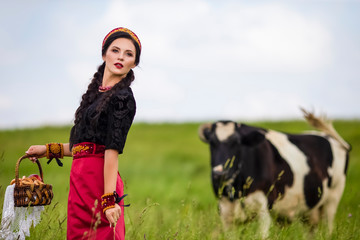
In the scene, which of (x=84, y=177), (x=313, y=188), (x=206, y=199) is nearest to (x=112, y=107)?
(x=84, y=177)

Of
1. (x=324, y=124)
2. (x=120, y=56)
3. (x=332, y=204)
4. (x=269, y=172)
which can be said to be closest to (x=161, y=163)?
(x=324, y=124)

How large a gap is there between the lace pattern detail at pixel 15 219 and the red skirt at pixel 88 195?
0.32 metres

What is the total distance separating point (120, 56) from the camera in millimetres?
2822

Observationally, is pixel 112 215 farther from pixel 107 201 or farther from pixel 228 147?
pixel 228 147

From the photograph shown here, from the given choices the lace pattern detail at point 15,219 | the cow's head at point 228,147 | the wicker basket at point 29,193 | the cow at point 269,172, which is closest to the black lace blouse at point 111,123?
the wicker basket at point 29,193

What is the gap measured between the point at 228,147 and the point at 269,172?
632mm

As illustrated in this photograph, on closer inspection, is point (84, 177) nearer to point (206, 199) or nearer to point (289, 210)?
point (289, 210)

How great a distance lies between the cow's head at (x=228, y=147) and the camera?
5449mm

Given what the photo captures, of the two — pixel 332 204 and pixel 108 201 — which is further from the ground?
pixel 108 201

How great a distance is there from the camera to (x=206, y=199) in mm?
11258

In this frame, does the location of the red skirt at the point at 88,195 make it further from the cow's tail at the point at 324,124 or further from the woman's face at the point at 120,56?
the cow's tail at the point at 324,124

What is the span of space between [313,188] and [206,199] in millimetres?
5321

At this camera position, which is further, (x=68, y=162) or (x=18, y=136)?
(x=18, y=136)

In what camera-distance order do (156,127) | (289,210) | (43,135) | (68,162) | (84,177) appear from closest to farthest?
(84,177), (289,210), (68,162), (43,135), (156,127)
